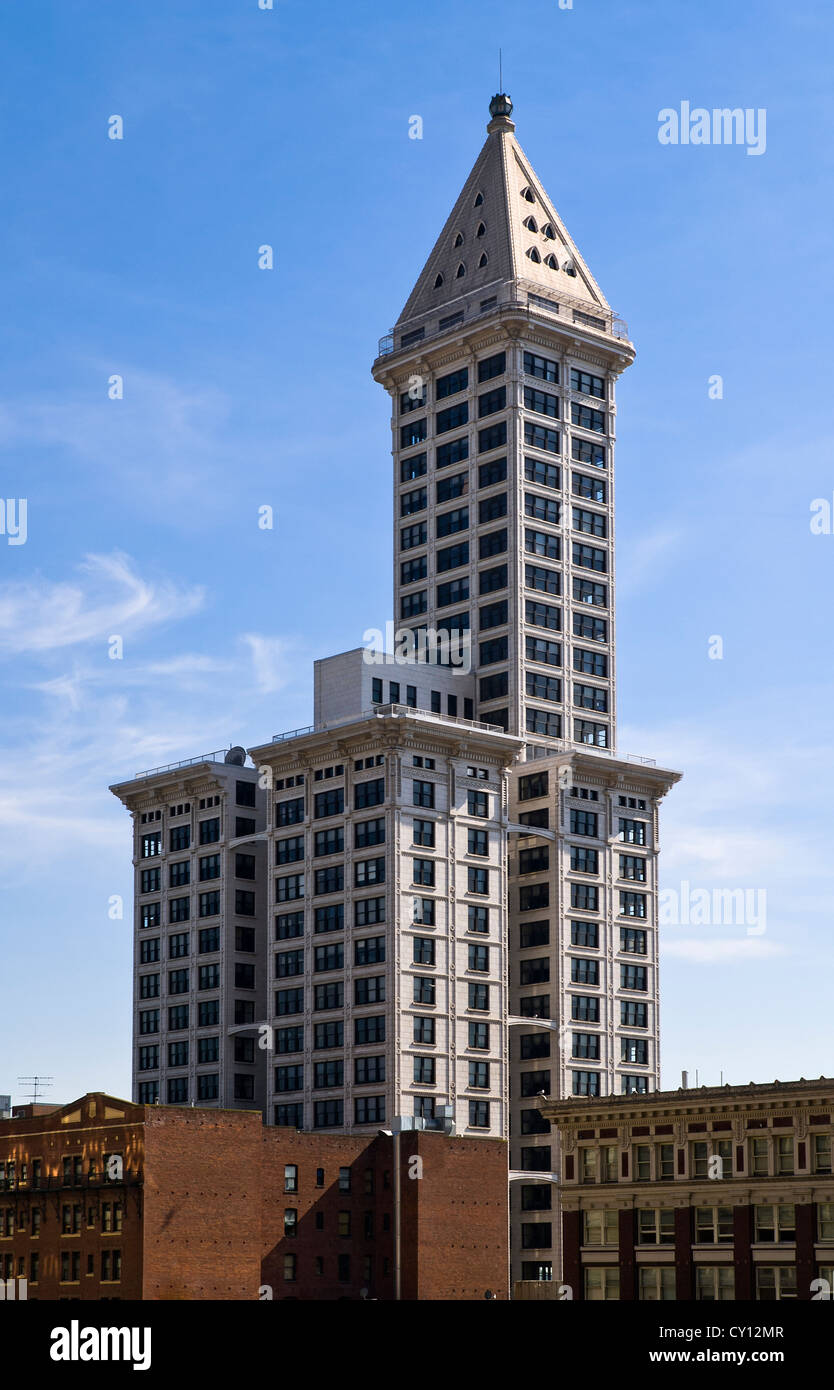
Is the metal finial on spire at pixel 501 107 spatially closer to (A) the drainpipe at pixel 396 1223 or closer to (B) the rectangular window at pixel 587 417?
(B) the rectangular window at pixel 587 417

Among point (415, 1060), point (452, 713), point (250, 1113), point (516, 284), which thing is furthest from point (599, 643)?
point (250, 1113)

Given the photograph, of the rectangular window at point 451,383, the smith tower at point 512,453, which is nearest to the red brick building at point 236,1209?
the smith tower at point 512,453

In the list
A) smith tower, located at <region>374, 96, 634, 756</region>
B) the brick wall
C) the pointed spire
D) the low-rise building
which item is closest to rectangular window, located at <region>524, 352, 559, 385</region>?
smith tower, located at <region>374, 96, 634, 756</region>

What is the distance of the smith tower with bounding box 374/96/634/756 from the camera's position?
165 meters

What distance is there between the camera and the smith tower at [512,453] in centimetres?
16538

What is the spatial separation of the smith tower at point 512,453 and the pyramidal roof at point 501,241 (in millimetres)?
196

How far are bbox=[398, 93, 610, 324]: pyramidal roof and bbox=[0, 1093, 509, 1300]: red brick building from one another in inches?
3173

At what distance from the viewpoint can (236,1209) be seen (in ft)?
389

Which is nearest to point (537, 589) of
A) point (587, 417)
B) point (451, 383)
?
point (587, 417)

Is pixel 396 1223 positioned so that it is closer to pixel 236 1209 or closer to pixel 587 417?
pixel 236 1209

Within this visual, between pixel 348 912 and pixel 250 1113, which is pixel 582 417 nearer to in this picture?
pixel 348 912

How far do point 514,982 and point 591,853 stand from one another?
12.5 meters

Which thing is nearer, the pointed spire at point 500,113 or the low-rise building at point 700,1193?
the low-rise building at point 700,1193

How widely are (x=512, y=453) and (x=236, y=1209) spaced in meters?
74.1
